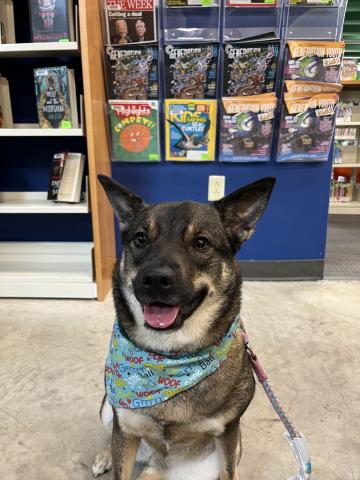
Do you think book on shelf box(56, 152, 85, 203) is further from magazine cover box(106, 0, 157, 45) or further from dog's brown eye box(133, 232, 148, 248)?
dog's brown eye box(133, 232, 148, 248)

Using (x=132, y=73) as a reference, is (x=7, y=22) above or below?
above

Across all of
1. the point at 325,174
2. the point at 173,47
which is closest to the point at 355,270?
the point at 325,174

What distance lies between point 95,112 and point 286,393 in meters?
1.87

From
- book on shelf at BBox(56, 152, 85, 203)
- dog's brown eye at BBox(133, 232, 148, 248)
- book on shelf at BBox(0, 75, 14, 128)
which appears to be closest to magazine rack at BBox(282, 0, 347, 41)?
book on shelf at BBox(56, 152, 85, 203)

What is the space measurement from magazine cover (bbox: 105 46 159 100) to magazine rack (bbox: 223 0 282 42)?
0.48m

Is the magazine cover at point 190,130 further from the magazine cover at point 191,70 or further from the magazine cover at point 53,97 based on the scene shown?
the magazine cover at point 53,97

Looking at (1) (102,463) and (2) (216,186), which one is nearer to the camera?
(1) (102,463)

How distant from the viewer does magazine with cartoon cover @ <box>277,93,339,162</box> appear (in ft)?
7.80

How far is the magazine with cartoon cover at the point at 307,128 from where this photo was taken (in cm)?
238

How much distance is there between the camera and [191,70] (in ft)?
7.70

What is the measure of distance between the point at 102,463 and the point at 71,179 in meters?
1.69

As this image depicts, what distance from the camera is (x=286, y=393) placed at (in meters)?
1.62

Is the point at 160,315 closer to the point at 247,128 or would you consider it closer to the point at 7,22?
the point at 247,128

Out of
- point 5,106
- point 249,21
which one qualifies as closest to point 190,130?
point 249,21
